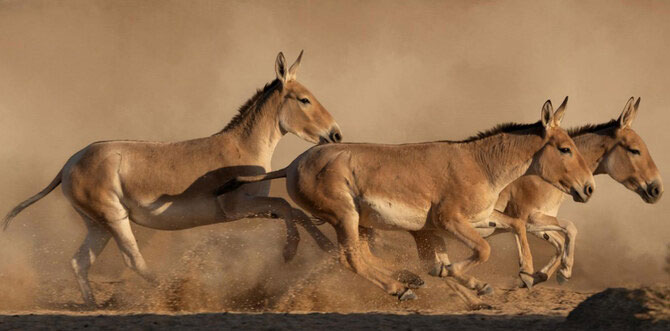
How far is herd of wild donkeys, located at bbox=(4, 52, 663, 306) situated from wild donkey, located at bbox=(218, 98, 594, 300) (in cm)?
1

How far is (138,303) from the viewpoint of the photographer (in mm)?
11516

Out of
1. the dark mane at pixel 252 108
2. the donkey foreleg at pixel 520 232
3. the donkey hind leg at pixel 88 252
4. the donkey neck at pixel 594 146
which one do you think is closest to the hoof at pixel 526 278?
the donkey foreleg at pixel 520 232

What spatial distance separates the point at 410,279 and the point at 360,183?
3.37ft

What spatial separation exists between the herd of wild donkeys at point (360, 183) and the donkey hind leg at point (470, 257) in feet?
0.04

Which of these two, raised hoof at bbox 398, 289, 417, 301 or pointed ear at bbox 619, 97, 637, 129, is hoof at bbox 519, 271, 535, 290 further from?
pointed ear at bbox 619, 97, 637, 129

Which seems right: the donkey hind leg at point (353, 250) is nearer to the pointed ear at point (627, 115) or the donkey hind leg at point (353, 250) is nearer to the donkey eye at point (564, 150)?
the donkey eye at point (564, 150)

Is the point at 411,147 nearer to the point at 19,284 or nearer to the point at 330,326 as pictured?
the point at 330,326

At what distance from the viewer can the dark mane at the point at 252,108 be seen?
40.5 feet

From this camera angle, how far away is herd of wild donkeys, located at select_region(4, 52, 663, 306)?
36.0 ft

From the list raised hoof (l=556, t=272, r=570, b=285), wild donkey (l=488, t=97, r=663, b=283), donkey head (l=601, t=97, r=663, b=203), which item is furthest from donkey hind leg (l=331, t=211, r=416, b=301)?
donkey head (l=601, t=97, r=663, b=203)

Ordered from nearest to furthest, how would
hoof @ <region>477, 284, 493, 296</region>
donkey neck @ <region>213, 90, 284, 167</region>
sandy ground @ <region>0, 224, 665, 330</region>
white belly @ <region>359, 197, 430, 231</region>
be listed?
sandy ground @ <region>0, 224, 665, 330</region>
hoof @ <region>477, 284, 493, 296</region>
white belly @ <region>359, 197, 430, 231</region>
donkey neck @ <region>213, 90, 284, 167</region>

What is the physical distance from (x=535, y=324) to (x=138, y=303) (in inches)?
165

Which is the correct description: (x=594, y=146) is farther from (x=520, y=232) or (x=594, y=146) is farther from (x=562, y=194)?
(x=520, y=232)

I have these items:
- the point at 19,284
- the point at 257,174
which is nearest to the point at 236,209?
the point at 257,174
